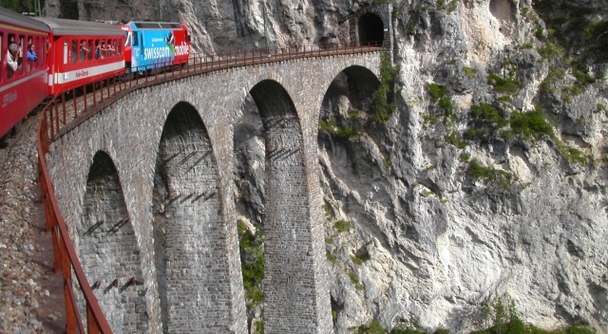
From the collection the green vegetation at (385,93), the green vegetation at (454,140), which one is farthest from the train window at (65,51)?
the green vegetation at (454,140)

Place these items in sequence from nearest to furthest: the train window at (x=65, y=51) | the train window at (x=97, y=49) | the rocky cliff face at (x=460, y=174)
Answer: the train window at (x=65, y=51), the train window at (x=97, y=49), the rocky cliff face at (x=460, y=174)

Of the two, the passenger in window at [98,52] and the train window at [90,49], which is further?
the passenger in window at [98,52]

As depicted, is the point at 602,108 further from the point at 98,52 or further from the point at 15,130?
the point at 15,130

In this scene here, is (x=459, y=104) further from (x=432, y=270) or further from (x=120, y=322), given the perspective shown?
(x=120, y=322)

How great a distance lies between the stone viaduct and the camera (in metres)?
16.4

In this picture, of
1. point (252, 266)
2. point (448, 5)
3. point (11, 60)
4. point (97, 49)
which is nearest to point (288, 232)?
point (252, 266)

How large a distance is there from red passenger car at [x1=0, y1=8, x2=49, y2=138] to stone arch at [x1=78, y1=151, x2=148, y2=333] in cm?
230

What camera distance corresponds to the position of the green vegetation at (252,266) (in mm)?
35531

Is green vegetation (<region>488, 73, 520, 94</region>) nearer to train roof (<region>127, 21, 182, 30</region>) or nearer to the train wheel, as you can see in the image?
train roof (<region>127, 21, 182, 30</region>)

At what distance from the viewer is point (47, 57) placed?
16.7 meters

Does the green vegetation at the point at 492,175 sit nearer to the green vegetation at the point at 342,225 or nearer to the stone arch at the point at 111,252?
the green vegetation at the point at 342,225

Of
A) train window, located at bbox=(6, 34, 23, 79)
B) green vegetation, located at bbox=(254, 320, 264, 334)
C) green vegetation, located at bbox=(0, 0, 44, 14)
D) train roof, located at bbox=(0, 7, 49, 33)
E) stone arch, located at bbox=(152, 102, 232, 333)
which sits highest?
green vegetation, located at bbox=(0, 0, 44, 14)

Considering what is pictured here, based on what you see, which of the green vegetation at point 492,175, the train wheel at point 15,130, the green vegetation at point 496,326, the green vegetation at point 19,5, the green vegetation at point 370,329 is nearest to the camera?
the train wheel at point 15,130

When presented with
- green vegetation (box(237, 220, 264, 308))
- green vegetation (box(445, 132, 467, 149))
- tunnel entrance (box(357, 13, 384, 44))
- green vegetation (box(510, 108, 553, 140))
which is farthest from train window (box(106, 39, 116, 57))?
green vegetation (box(510, 108, 553, 140))
